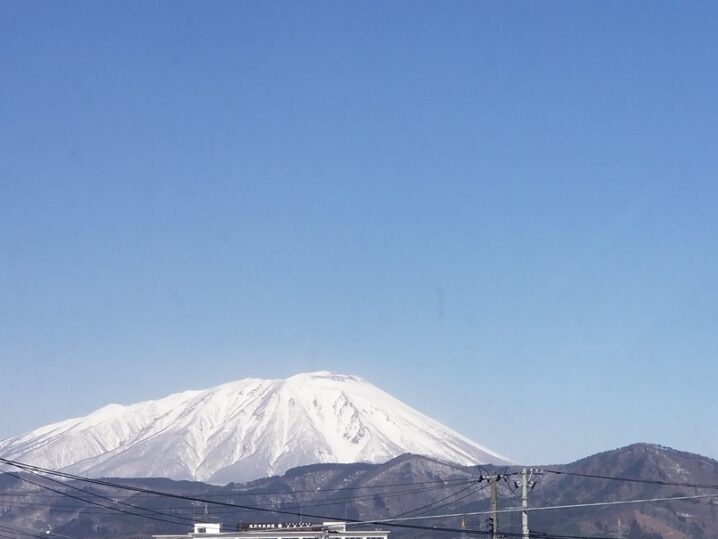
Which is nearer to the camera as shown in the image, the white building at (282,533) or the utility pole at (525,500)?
the utility pole at (525,500)

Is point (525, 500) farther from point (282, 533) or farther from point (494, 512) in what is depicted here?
point (282, 533)

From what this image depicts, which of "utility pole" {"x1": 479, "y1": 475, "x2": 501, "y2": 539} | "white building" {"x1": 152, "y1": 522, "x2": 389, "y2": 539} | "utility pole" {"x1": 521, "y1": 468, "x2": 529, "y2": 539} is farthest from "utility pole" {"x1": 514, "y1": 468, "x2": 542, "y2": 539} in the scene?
"white building" {"x1": 152, "y1": 522, "x2": 389, "y2": 539}

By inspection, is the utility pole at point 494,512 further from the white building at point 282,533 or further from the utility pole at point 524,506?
the white building at point 282,533

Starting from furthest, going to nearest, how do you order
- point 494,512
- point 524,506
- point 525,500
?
1. point 525,500
2. point 524,506
3. point 494,512

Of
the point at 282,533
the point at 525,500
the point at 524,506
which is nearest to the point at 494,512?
the point at 524,506

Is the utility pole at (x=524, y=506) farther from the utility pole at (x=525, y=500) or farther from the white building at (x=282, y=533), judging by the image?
the white building at (x=282, y=533)

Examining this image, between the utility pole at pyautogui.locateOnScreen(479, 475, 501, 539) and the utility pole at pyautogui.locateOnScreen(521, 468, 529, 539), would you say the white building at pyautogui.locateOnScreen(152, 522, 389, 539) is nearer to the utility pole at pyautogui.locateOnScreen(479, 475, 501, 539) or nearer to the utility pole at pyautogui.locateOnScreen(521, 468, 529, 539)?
the utility pole at pyautogui.locateOnScreen(479, 475, 501, 539)

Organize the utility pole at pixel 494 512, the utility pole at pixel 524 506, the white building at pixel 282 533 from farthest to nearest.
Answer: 1. the white building at pixel 282 533
2. the utility pole at pixel 524 506
3. the utility pole at pixel 494 512

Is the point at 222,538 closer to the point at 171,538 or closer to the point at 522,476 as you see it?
the point at 171,538

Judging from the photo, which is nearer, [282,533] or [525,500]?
[525,500]

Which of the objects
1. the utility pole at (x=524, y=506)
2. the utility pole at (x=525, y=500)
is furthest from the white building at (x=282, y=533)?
the utility pole at (x=524, y=506)

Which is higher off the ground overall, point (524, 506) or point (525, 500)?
point (525, 500)

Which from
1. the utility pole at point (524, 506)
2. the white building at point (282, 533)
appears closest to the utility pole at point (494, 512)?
the utility pole at point (524, 506)

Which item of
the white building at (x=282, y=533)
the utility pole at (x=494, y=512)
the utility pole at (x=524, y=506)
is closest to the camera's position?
the utility pole at (x=494, y=512)
